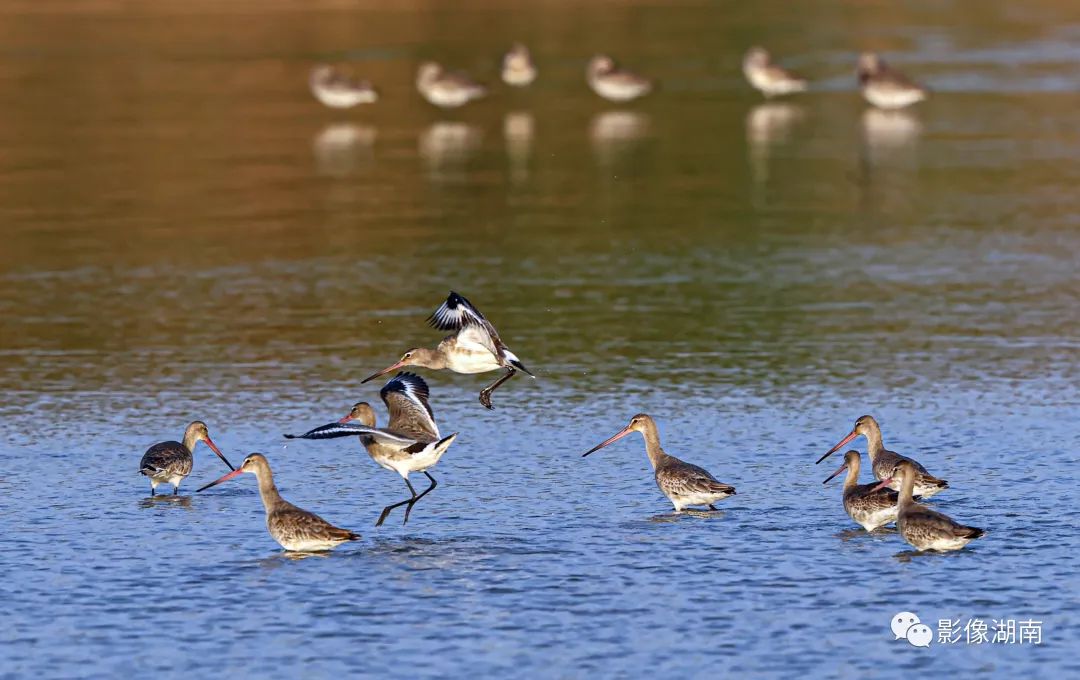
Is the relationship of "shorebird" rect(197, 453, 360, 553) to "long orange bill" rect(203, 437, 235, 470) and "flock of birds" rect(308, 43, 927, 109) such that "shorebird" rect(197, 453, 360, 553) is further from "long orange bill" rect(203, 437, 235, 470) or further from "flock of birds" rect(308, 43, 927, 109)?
"flock of birds" rect(308, 43, 927, 109)

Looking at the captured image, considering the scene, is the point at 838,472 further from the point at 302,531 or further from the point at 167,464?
the point at 167,464

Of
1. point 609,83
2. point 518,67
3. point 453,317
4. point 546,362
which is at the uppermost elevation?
point 518,67

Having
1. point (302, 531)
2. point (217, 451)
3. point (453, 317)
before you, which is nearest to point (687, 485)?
point (453, 317)

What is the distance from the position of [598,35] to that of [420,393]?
137 ft

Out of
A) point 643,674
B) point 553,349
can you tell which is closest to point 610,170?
point 553,349

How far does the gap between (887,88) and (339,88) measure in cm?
1174

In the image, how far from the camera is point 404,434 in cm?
1373

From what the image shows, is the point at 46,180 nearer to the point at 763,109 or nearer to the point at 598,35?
the point at 763,109

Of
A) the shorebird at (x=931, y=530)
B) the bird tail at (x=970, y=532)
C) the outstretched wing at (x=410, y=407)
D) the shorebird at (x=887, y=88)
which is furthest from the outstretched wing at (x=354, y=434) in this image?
the shorebird at (x=887, y=88)

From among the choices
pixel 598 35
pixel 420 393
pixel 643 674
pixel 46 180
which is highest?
pixel 598 35

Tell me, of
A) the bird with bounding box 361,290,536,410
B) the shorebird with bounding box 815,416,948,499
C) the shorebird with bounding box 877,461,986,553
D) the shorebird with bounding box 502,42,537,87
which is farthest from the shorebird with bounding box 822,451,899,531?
the shorebird with bounding box 502,42,537,87

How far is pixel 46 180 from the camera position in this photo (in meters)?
31.6

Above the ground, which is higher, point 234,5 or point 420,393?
point 234,5

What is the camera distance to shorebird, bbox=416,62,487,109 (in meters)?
39.4
